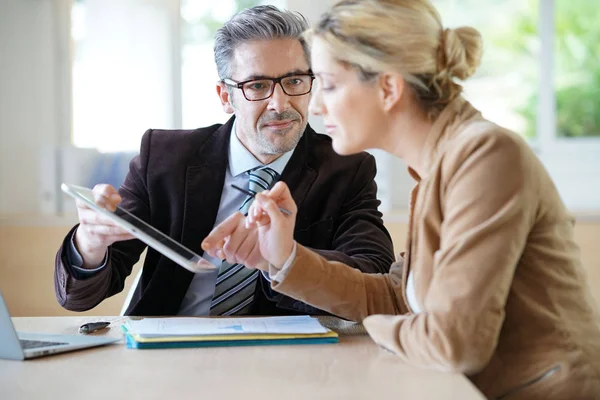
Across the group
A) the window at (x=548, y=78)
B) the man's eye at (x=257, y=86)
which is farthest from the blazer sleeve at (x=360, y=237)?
the window at (x=548, y=78)

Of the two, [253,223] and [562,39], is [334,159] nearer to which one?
[253,223]

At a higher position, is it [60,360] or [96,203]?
[96,203]

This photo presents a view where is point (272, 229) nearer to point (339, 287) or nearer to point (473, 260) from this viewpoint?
point (339, 287)

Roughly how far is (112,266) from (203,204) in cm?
28

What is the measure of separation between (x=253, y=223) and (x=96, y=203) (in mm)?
308

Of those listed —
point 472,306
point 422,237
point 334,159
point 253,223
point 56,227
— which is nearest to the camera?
point 472,306

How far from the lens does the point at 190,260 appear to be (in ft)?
4.61

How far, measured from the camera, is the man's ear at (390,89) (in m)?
1.38

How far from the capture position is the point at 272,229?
61.7 inches

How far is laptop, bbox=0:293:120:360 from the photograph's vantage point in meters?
1.34

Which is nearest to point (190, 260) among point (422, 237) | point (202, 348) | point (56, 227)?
point (202, 348)

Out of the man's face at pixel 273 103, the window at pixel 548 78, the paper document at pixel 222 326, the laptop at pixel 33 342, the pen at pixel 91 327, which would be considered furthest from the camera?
the window at pixel 548 78

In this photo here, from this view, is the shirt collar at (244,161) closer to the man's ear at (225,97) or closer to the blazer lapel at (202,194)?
the blazer lapel at (202,194)

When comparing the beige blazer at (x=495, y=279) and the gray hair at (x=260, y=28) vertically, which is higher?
the gray hair at (x=260, y=28)
